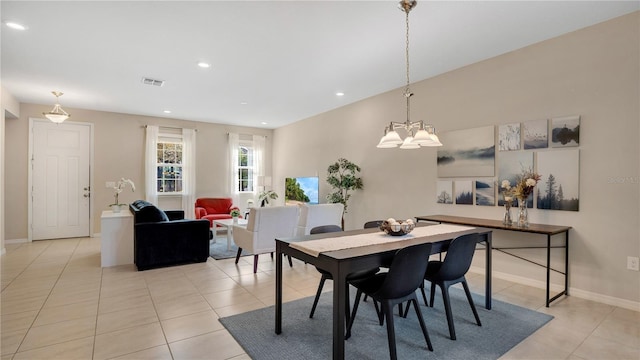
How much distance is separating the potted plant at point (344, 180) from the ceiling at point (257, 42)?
128 centimetres

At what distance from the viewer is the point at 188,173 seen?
7461 millimetres

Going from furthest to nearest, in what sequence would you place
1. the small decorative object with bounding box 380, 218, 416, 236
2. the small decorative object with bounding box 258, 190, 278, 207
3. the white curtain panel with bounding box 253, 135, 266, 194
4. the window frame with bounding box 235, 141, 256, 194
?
the white curtain panel with bounding box 253, 135, 266, 194
the window frame with bounding box 235, 141, 256, 194
the small decorative object with bounding box 258, 190, 278, 207
the small decorative object with bounding box 380, 218, 416, 236

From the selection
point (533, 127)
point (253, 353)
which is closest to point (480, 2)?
point (533, 127)

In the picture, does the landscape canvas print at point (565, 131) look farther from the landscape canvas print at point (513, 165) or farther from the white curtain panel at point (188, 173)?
the white curtain panel at point (188, 173)

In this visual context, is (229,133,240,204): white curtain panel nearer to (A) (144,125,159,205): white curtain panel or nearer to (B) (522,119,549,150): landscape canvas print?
(A) (144,125,159,205): white curtain panel

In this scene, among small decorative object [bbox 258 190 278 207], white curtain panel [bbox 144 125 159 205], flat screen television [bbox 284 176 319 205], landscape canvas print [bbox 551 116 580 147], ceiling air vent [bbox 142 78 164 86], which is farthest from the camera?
small decorative object [bbox 258 190 278 207]

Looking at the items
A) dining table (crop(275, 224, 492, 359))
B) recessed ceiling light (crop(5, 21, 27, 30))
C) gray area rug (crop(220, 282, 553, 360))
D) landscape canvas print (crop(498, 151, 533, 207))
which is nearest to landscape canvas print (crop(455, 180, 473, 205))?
landscape canvas print (crop(498, 151, 533, 207))

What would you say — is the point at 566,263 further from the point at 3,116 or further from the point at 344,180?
the point at 3,116

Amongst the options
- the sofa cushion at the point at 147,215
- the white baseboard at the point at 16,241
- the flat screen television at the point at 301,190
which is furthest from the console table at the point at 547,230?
the white baseboard at the point at 16,241

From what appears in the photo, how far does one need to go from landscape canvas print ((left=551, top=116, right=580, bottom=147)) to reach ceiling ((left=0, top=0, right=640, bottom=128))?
898 mm

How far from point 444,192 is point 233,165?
18.0 ft

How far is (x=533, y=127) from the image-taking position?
3449 millimetres

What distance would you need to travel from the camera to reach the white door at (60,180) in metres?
6.09

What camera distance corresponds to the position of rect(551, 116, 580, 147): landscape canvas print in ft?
10.4
